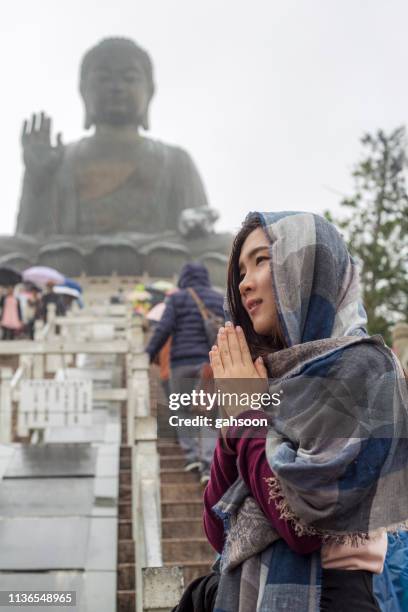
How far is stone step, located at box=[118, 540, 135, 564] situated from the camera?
3795 mm

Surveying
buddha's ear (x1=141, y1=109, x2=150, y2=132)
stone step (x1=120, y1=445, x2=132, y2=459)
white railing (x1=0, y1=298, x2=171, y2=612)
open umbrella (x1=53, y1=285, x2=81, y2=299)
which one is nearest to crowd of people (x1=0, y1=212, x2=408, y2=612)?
white railing (x1=0, y1=298, x2=171, y2=612)

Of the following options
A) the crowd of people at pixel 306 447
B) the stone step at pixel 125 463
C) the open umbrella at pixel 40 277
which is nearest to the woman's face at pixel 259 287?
the crowd of people at pixel 306 447

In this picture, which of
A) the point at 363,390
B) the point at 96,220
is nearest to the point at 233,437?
the point at 363,390

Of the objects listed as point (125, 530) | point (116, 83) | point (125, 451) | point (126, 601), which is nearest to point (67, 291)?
point (125, 451)

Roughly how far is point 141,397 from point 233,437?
327cm

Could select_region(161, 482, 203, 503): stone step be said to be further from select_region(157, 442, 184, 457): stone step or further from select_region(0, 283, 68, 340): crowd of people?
select_region(0, 283, 68, 340): crowd of people

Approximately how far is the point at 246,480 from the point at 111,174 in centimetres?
2004

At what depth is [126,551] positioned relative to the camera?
3834 millimetres

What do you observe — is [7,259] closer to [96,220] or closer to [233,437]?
[96,220]

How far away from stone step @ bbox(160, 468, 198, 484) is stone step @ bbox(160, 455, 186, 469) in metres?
0.22

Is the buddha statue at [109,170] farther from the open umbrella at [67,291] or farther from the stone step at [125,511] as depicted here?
the stone step at [125,511]

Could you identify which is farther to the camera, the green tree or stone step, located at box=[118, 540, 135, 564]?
the green tree

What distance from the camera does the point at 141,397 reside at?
4711 mm

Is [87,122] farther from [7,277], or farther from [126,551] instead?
[126,551]
